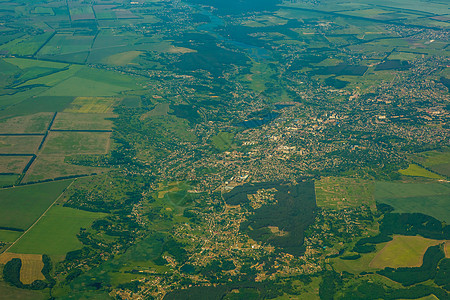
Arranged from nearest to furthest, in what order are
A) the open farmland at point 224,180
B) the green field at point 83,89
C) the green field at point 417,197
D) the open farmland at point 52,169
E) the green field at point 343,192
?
the open farmland at point 224,180
the green field at point 417,197
the green field at point 343,192
the open farmland at point 52,169
the green field at point 83,89

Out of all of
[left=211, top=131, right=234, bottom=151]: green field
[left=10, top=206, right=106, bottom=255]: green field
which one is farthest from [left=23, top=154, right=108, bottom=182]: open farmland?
[left=211, top=131, right=234, bottom=151]: green field

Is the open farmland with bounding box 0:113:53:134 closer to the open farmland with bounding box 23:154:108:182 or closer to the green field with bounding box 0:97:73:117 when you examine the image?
the green field with bounding box 0:97:73:117

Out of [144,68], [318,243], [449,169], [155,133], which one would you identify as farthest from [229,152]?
[144,68]

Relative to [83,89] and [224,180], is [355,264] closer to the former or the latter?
[224,180]

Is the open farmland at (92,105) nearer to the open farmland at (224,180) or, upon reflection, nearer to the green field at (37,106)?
the open farmland at (224,180)

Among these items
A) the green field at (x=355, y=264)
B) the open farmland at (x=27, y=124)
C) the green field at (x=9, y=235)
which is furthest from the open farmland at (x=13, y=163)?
the green field at (x=355, y=264)

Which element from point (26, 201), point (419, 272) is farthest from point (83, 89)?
point (419, 272)
